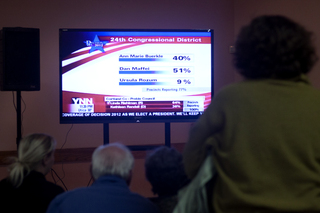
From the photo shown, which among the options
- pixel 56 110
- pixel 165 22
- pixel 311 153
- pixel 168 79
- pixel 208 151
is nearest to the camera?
pixel 311 153

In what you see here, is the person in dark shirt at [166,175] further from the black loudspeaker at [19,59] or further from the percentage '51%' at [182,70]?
the black loudspeaker at [19,59]

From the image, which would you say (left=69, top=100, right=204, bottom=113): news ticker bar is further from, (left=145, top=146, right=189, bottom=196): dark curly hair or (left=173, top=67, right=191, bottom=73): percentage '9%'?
(left=145, top=146, right=189, bottom=196): dark curly hair

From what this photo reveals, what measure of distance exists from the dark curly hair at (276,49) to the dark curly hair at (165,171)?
1.91ft

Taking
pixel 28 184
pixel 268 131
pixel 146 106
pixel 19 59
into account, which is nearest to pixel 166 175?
pixel 268 131

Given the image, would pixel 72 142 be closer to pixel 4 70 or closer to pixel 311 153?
pixel 4 70

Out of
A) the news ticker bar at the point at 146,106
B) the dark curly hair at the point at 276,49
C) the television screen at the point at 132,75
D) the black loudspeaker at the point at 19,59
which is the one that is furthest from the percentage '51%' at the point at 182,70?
the dark curly hair at the point at 276,49

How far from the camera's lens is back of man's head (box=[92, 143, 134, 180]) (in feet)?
4.99

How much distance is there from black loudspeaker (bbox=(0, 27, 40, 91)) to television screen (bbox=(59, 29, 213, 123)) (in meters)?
0.24

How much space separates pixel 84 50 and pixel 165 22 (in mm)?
1325

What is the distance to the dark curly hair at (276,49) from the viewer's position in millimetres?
1045

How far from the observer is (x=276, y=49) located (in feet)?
3.43

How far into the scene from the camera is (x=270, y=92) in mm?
1020

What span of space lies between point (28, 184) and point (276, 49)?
1.34 m

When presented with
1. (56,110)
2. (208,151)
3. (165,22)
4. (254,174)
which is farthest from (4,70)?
(254,174)
